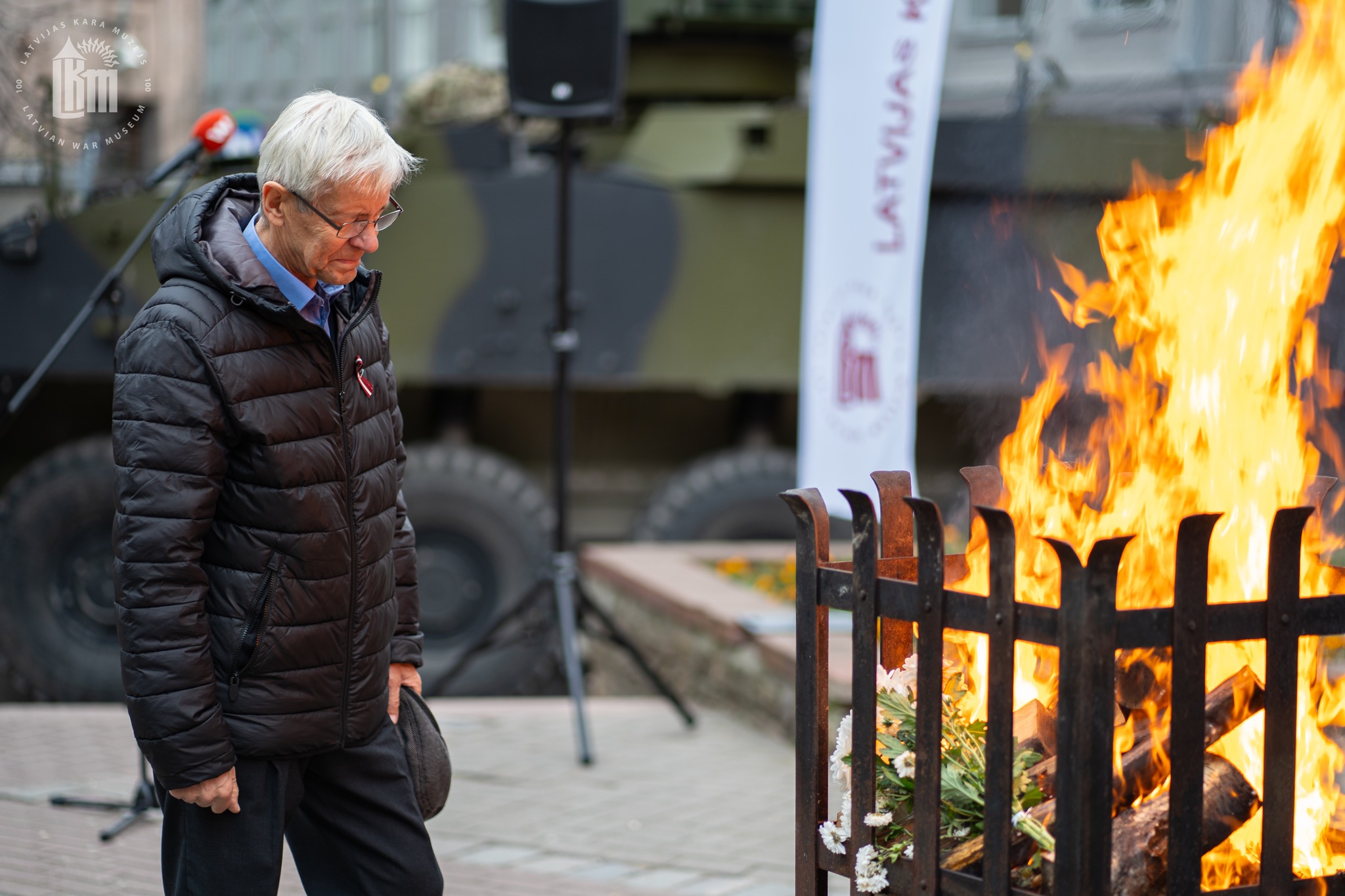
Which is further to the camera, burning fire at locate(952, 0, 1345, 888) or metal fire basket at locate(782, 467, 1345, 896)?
burning fire at locate(952, 0, 1345, 888)

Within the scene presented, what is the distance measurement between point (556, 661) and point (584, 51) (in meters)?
3.83

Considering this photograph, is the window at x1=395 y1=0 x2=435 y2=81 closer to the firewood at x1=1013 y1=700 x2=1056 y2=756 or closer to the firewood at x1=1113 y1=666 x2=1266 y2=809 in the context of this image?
the firewood at x1=1013 y1=700 x2=1056 y2=756

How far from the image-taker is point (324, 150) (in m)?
2.49

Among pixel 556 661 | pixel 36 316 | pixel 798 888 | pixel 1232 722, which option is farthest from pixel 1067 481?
pixel 36 316

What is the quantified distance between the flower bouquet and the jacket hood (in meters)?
1.25

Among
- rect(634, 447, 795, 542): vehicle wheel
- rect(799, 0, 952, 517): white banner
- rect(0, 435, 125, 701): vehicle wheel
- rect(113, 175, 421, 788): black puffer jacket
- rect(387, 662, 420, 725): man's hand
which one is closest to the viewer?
rect(113, 175, 421, 788): black puffer jacket

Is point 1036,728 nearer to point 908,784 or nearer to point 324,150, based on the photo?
point 908,784

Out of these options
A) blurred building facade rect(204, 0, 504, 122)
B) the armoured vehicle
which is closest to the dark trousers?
the armoured vehicle

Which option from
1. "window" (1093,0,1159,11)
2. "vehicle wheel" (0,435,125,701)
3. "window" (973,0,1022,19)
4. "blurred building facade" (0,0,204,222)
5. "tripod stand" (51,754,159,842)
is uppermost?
"window" (973,0,1022,19)

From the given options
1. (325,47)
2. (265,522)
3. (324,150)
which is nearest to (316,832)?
(265,522)

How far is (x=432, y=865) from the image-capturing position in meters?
2.81

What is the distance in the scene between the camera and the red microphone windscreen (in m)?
4.48

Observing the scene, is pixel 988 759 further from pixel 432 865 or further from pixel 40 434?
pixel 40 434

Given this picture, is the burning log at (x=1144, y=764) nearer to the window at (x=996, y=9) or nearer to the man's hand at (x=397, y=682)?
the man's hand at (x=397, y=682)
